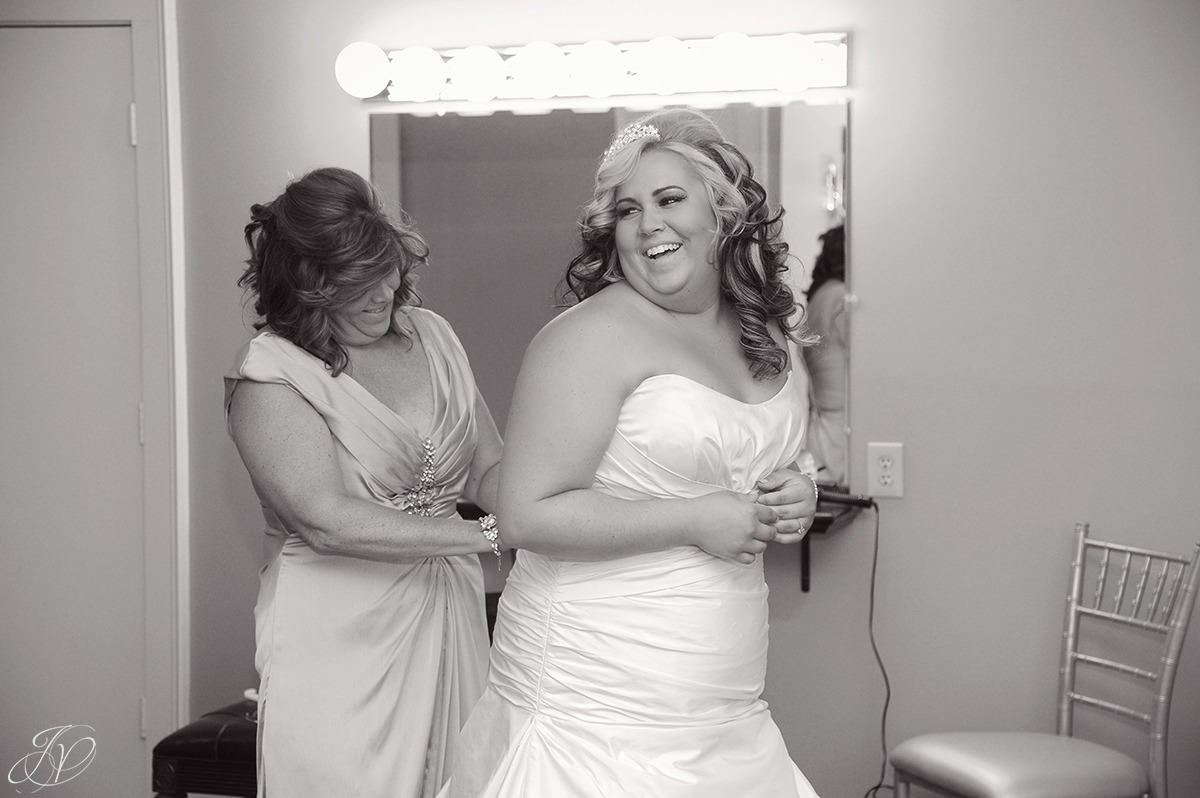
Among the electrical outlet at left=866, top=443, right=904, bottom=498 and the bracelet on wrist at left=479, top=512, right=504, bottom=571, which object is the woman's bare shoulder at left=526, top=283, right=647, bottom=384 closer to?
the bracelet on wrist at left=479, top=512, right=504, bottom=571

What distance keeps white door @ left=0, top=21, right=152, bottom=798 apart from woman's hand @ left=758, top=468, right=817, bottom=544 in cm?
211

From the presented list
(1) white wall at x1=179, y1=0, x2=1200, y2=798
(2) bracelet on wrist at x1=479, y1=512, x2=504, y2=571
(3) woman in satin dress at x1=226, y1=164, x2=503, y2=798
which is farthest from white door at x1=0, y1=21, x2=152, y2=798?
(2) bracelet on wrist at x1=479, y1=512, x2=504, y2=571

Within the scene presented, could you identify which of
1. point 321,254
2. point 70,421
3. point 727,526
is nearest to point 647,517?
point 727,526

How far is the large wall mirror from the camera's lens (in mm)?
2918

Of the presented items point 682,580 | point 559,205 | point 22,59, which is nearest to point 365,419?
point 682,580

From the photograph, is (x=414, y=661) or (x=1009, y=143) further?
(x=1009, y=143)

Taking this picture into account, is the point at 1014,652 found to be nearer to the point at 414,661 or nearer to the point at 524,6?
the point at 414,661

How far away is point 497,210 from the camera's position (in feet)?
9.68

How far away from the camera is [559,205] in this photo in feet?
9.63

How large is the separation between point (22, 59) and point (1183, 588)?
126 inches

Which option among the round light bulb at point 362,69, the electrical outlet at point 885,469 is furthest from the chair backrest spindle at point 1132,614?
the round light bulb at point 362,69

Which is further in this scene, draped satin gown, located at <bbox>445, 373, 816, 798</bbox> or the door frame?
the door frame

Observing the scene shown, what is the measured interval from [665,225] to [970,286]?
57.9 inches

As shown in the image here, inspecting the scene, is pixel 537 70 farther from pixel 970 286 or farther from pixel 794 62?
pixel 970 286
